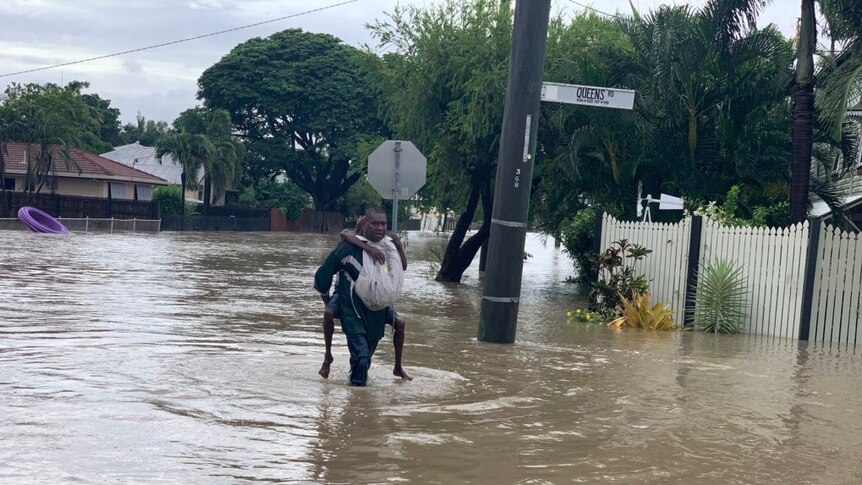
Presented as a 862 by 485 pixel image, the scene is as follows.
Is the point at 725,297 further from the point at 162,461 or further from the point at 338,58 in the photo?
the point at 338,58

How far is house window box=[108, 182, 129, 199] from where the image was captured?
64438 mm

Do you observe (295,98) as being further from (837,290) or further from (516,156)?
(516,156)

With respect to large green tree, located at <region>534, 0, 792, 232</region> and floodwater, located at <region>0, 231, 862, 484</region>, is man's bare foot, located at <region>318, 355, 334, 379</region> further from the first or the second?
large green tree, located at <region>534, 0, 792, 232</region>

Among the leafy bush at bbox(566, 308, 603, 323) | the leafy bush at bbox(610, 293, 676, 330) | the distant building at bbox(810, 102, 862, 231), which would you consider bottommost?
the leafy bush at bbox(566, 308, 603, 323)

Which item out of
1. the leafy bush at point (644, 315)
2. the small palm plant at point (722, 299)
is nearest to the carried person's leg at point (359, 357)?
the leafy bush at point (644, 315)

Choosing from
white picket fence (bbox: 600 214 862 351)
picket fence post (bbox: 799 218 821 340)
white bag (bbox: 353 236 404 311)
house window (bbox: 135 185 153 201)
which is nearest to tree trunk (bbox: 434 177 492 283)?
white picket fence (bbox: 600 214 862 351)

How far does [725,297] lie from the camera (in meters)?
17.2

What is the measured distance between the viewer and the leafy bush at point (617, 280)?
1817 cm

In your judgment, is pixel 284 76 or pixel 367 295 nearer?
pixel 367 295

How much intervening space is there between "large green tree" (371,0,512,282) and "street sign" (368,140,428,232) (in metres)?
9.76

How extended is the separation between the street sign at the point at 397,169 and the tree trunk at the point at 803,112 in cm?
654

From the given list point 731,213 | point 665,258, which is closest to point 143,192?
point 665,258

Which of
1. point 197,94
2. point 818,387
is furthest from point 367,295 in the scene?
point 197,94

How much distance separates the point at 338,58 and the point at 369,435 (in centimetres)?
6604
